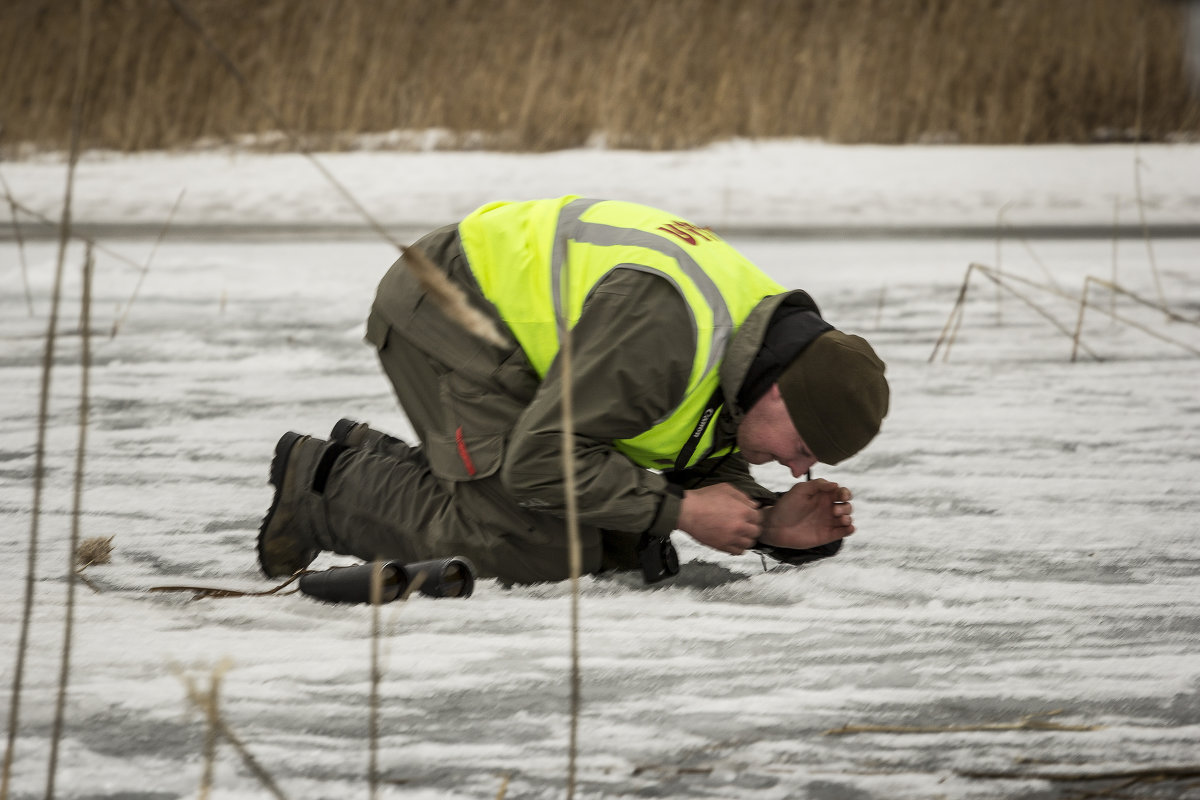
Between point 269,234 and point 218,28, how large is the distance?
121 inches

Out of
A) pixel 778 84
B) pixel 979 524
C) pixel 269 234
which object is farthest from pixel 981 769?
pixel 778 84

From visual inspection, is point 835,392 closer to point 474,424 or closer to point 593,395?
point 593,395

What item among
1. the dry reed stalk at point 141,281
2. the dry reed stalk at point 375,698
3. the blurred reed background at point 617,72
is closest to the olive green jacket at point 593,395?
the dry reed stalk at point 375,698

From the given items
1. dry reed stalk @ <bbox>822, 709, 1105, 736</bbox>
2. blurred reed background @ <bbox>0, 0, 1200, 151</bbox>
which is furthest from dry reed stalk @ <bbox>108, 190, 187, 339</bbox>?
blurred reed background @ <bbox>0, 0, 1200, 151</bbox>

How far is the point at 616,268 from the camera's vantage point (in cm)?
211

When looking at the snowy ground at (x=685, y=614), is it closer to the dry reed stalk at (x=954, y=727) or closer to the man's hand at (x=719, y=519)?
the dry reed stalk at (x=954, y=727)

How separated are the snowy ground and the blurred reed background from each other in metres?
3.84

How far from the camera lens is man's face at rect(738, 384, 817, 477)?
216 cm

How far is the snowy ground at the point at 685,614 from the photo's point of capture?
1635 millimetres

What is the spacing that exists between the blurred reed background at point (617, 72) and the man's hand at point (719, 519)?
22.2 ft

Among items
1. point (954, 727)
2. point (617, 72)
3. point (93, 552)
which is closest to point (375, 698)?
point (954, 727)

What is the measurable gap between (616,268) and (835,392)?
419 mm

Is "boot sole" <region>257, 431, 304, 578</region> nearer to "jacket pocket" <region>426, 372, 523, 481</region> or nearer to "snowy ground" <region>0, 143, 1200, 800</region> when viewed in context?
"snowy ground" <region>0, 143, 1200, 800</region>

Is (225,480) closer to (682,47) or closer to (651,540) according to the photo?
(651,540)
